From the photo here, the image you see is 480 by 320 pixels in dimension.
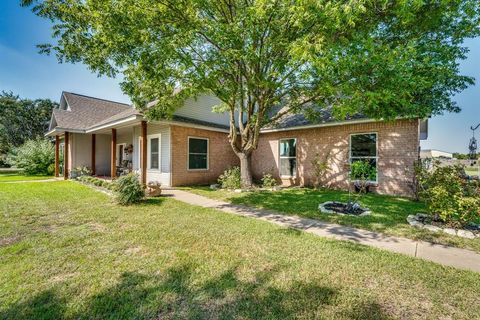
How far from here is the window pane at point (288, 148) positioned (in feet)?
42.1

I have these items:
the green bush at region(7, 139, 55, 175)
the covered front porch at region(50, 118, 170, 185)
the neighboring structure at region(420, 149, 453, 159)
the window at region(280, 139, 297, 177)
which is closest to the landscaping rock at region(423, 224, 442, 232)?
the neighboring structure at region(420, 149, 453, 159)

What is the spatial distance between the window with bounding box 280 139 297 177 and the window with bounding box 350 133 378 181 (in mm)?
2975

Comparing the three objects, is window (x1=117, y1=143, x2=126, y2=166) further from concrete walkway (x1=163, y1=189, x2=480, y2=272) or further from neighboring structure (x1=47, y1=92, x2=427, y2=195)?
concrete walkway (x1=163, y1=189, x2=480, y2=272)

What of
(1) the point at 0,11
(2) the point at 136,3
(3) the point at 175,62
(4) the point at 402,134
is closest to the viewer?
(2) the point at 136,3

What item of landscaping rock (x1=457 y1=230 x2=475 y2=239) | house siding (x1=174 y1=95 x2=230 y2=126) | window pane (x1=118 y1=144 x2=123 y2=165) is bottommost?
landscaping rock (x1=457 y1=230 x2=475 y2=239)

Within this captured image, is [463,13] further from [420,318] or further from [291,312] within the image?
[291,312]

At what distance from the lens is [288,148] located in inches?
514

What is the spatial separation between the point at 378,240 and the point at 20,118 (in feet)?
146

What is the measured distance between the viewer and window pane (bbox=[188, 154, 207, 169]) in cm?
1228

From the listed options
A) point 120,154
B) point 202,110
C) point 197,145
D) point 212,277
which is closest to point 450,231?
point 212,277

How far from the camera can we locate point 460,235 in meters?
4.74

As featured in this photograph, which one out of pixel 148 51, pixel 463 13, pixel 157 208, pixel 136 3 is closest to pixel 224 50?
pixel 148 51

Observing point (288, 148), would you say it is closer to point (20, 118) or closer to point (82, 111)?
point (82, 111)

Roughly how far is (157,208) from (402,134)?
9.89 meters
